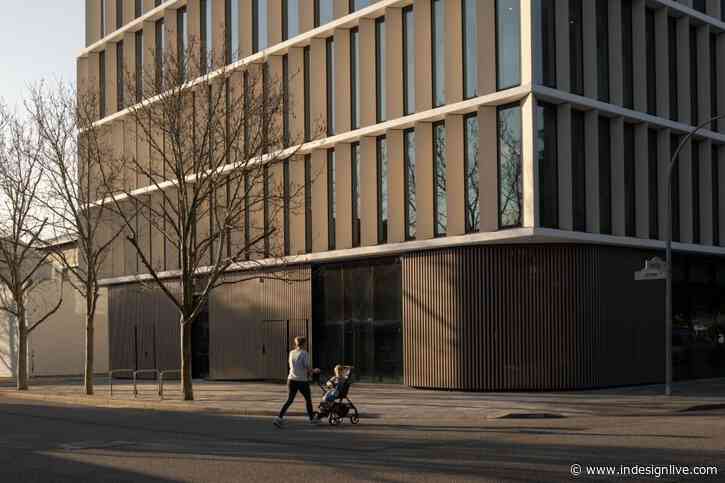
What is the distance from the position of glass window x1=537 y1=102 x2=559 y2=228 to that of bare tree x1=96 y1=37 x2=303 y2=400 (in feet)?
23.0

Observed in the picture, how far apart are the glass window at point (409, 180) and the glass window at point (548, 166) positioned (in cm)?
441

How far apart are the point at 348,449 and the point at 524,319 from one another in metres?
14.0

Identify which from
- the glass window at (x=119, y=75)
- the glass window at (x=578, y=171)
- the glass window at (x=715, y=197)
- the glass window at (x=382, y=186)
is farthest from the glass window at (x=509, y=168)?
the glass window at (x=119, y=75)

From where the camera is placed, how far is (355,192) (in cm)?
3356

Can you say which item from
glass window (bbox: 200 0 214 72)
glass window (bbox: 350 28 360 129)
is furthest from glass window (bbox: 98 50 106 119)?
glass window (bbox: 350 28 360 129)

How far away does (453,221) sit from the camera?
2977 cm

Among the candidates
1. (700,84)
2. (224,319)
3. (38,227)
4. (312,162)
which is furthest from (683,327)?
(38,227)

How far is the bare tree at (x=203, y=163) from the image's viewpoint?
28.3 m

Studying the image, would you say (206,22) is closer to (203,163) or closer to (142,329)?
(203,163)

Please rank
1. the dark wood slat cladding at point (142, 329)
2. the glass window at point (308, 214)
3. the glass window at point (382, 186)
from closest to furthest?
the glass window at point (382, 186) → the glass window at point (308, 214) → the dark wood slat cladding at point (142, 329)

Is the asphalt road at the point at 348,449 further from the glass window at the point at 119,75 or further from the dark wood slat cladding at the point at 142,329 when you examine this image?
the glass window at the point at 119,75

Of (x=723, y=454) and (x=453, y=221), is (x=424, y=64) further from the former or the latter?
(x=723, y=454)

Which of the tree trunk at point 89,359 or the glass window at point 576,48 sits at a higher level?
the glass window at point 576,48

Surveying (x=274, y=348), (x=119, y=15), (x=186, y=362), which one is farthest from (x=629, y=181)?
(x=119, y=15)
